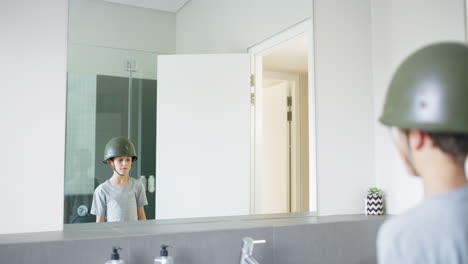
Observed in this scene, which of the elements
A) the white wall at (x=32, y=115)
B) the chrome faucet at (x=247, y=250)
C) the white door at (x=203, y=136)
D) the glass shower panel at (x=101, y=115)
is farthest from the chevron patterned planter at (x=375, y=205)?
the white wall at (x=32, y=115)

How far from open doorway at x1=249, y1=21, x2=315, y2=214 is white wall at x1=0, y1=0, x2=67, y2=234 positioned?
724 millimetres

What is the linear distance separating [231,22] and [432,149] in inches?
49.0

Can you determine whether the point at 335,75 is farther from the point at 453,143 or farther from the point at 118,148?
the point at 453,143

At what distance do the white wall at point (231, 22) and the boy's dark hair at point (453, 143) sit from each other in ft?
3.69

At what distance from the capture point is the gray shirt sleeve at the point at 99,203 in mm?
1470

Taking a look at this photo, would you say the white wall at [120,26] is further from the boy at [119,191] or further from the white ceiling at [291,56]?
the white ceiling at [291,56]

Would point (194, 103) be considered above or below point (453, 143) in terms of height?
above

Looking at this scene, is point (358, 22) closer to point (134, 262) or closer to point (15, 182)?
point (134, 262)

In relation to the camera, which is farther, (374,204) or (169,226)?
(374,204)

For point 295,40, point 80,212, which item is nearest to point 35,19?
point 80,212

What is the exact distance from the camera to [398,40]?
188 centimetres

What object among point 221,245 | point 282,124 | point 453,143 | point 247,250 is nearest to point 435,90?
point 453,143

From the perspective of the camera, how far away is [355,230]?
1.71m

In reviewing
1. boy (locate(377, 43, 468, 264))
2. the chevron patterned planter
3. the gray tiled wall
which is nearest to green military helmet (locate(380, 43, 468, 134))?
boy (locate(377, 43, 468, 264))
